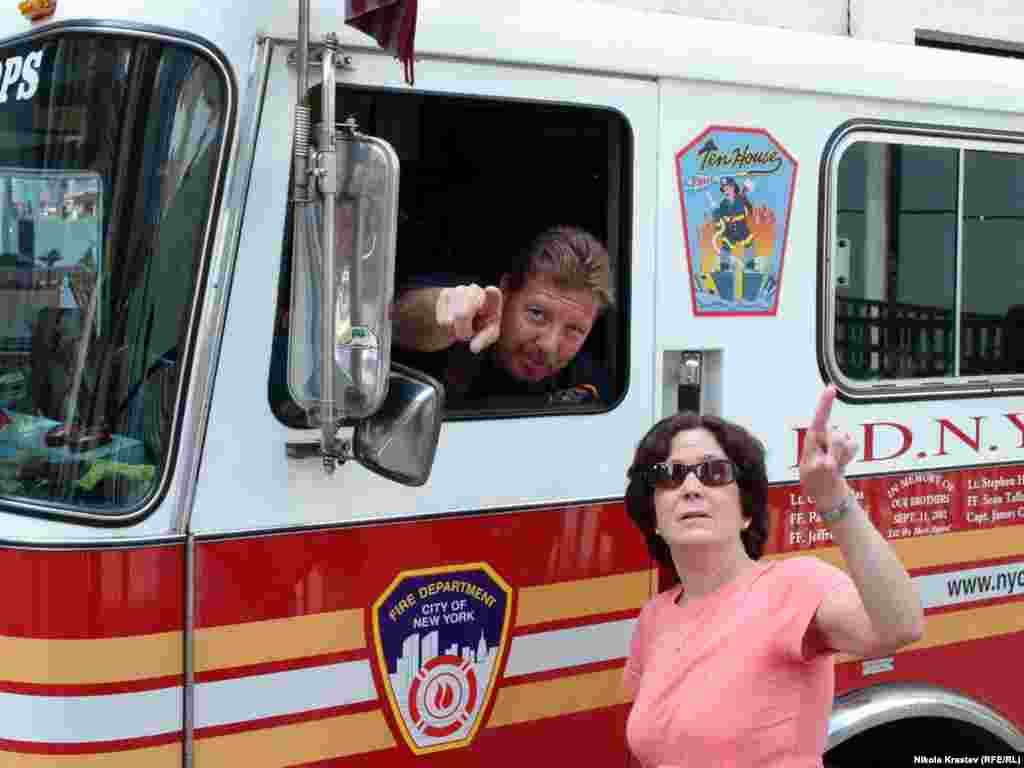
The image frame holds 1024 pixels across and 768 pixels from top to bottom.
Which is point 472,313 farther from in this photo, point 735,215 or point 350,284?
point 735,215

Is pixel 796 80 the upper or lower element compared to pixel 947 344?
upper

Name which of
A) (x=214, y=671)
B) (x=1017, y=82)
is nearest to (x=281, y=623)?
(x=214, y=671)

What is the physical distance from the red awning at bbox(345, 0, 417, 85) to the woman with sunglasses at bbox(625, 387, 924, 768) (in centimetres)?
91

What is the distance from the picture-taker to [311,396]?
265cm

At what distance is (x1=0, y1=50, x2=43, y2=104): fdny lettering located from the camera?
2762 mm

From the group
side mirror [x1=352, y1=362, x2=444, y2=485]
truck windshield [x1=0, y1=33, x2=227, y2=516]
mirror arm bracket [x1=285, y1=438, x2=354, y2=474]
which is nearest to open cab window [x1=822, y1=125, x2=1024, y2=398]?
side mirror [x1=352, y1=362, x2=444, y2=485]

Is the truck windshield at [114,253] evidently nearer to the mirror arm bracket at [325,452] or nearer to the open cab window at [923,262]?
the mirror arm bracket at [325,452]

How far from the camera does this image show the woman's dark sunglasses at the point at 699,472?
8.73 feet

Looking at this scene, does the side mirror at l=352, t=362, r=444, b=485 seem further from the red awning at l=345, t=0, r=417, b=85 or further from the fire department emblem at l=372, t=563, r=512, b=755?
the red awning at l=345, t=0, r=417, b=85

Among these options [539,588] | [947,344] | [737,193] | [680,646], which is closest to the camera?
[680,646]

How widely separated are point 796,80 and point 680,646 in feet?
5.09

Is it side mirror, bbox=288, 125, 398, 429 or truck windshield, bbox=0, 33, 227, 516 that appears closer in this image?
side mirror, bbox=288, 125, 398, 429

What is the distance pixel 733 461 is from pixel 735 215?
88 centimetres

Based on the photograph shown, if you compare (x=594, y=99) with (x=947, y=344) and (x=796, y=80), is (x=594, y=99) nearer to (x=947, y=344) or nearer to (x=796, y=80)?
(x=796, y=80)
